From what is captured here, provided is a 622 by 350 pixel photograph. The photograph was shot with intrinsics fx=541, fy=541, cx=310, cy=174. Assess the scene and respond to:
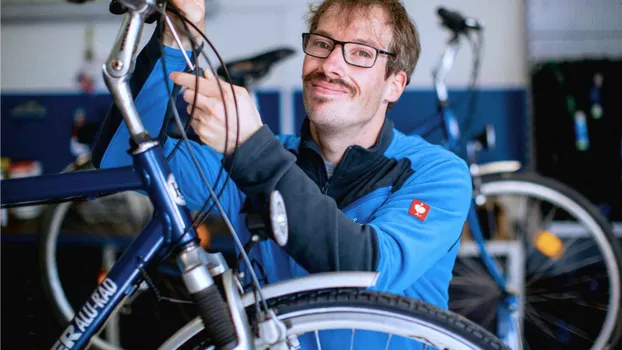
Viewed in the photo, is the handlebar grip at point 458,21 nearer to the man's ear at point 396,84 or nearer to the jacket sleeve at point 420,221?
the man's ear at point 396,84

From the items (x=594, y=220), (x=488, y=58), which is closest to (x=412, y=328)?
(x=594, y=220)

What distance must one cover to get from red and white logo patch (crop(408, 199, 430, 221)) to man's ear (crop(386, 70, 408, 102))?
0.89 feet

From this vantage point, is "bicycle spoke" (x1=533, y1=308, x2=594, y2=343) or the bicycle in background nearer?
the bicycle in background

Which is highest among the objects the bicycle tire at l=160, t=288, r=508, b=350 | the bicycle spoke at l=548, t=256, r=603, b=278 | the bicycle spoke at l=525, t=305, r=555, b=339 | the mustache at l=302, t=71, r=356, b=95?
the bicycle spoke at l=548, t=256, r=603, b=278

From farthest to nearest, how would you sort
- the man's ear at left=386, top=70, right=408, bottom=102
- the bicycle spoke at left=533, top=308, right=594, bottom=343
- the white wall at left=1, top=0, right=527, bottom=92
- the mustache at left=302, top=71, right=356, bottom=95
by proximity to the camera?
the white wall at left=1, top=0, right=527, bottom=92 → the bicycle spoke at left=533, top=308, right=594, bottom=343 → the man's ear at left=386, top=70, right=408, bottom=102 → the mustache at left=302, top=71, right=356, bottom=95

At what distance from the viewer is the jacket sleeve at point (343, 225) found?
2.43 feet

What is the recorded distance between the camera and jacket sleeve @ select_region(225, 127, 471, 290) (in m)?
0.74

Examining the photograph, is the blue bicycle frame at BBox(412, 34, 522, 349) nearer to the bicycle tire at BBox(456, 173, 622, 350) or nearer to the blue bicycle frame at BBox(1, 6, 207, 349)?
the bicycle tire at BBox(456, 173, 622, 350)

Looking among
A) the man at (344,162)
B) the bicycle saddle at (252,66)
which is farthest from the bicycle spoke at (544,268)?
the man at (344,162)

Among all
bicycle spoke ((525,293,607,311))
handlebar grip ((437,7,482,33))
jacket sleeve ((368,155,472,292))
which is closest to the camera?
jacket sleeve ((368,155,472,292))

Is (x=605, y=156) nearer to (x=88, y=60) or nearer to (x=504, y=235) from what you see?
(x=504, y=235)

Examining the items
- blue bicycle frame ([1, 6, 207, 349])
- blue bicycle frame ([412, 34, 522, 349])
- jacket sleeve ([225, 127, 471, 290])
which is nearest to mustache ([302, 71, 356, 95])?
jacket sleeve ([225, 127, 471, 290])

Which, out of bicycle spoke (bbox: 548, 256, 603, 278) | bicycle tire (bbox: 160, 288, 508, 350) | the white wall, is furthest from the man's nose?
bicycle spoke (bbox: 548, 256, 603, 278)

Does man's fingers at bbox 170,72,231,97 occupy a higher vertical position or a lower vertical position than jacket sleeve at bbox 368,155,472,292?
higher
